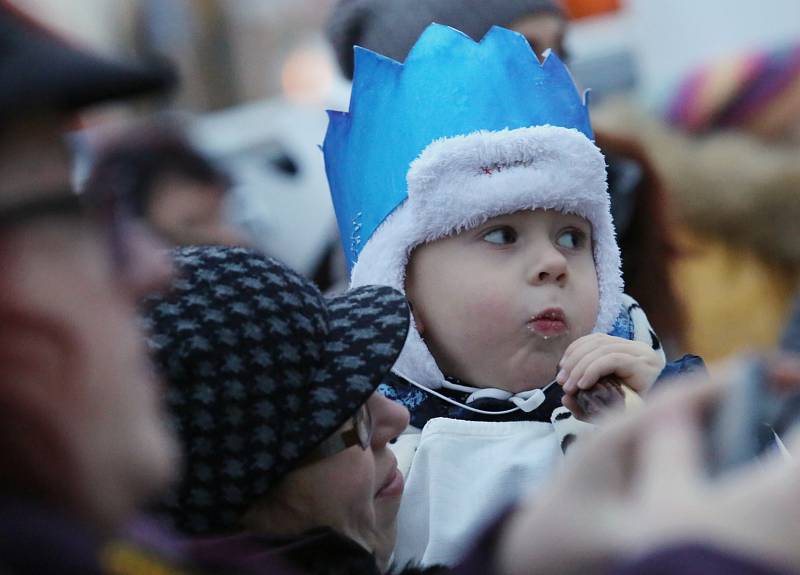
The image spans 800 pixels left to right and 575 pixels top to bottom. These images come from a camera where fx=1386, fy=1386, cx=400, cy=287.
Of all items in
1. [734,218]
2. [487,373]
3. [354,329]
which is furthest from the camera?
[734,218]

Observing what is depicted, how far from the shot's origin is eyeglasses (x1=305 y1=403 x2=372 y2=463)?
1.68m

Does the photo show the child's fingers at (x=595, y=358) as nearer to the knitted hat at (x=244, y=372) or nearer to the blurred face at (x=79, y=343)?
the knitted hat at (x=244, y=372)

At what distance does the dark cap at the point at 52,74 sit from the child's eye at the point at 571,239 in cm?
128

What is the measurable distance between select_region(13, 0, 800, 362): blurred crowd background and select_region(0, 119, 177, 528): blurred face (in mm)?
2893

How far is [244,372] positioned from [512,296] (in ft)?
2.31

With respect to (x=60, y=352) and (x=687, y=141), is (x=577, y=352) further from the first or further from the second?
(x=687, y=141)

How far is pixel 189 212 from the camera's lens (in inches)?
142

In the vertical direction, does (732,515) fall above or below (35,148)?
below

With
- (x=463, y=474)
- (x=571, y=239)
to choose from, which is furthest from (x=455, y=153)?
(x=463, y=474)

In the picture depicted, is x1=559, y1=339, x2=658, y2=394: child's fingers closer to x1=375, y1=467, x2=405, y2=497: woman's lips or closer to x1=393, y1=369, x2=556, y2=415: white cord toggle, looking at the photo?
x1=393, y1=369, x2=556, y2=415: white cord toggle

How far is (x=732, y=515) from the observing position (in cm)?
87

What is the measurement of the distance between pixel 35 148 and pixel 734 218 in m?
4.30

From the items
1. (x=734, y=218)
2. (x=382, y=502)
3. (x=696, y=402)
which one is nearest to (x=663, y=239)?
(x=734, y=218)

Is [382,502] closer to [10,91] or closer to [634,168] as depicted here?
[10,91]
